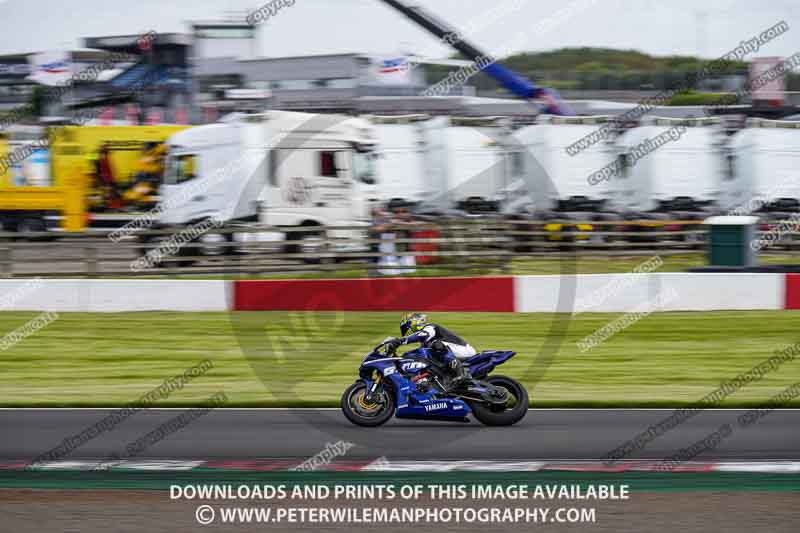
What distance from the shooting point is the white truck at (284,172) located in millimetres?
19812

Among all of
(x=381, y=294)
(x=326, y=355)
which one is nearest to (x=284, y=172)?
(x=381, y=294)

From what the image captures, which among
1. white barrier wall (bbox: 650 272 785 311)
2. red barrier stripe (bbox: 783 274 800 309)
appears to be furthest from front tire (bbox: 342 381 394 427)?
red barrier stripe (bbox: 783 274 800 309)

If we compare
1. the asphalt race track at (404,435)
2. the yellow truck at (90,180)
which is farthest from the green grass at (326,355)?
the yellow truck at (90,180)

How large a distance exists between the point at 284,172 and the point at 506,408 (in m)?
12.1

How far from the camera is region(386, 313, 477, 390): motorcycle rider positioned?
813 centimetres

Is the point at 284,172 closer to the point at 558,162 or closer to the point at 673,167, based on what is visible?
the point at 558,162

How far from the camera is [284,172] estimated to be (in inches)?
779

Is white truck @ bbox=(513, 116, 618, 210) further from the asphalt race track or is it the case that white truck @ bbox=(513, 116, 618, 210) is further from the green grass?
the asphalt race track

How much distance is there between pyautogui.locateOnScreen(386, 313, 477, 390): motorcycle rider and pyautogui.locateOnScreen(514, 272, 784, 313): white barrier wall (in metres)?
6.79

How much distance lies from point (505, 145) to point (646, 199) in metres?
3.64

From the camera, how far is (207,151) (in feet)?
67.8

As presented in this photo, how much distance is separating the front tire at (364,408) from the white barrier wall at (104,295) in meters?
6.97

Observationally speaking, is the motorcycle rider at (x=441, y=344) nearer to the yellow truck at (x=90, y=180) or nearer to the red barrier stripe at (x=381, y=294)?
the red barrier stripe at (x=381, y=294)

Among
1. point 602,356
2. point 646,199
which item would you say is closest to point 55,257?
point 602,356
